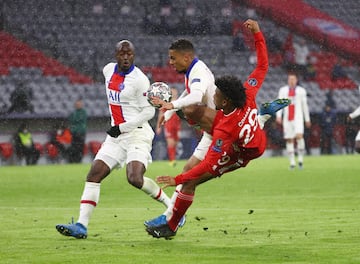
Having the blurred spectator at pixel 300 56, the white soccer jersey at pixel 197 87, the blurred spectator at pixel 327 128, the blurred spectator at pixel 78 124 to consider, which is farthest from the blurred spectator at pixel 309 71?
the white soccer jersey at pixel 197 87

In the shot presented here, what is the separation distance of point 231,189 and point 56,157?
40.8ft

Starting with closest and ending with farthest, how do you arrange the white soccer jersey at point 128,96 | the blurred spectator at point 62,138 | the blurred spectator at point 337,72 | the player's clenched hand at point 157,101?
the player's clenched hand at point 157,101 → the white soccer jersey at point 128,96 → the blurred spectator at point 62,138 → the blurred spectator at point 337,72

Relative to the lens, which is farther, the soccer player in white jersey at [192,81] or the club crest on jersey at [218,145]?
the soccer player in white jersey at [192,81]

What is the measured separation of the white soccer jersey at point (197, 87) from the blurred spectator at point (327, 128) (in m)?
23.8

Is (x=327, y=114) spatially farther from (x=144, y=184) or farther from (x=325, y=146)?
(x=144, y=184)

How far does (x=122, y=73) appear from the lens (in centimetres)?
1166

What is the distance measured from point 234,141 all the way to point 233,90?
0.49 meters

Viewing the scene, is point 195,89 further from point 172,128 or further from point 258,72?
point 172,128

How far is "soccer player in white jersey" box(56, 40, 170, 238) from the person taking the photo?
1134 centimetres

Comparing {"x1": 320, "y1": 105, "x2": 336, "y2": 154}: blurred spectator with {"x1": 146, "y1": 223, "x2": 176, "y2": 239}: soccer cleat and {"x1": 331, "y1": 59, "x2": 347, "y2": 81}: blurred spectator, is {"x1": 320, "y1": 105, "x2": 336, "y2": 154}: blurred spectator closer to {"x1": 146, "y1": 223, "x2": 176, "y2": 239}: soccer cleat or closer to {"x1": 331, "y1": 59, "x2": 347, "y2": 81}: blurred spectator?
{"x1": 331, "y1": 59, "x2": 347, "y2": 81}: blurred spectator

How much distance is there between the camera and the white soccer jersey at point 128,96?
1162cm

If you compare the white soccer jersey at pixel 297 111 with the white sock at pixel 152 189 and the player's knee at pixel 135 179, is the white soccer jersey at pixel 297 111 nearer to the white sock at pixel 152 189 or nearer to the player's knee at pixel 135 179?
the white sock at pixel 152 189

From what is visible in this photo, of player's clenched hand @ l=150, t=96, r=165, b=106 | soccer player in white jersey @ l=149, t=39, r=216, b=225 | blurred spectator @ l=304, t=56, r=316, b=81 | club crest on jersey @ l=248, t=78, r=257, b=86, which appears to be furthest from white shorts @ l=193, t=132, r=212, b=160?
blurred spectator @ l=304, t=56, r=316, b=81

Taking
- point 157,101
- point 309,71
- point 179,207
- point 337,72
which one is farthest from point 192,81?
point 337,72
